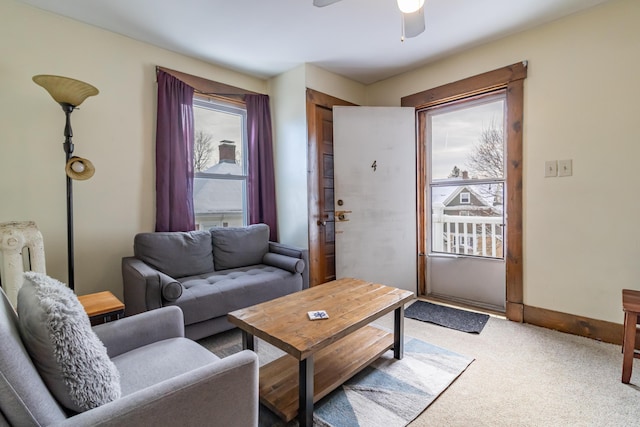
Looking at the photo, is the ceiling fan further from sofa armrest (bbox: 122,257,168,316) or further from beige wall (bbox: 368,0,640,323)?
sofa armrest (bbox: 122,257,168,316)

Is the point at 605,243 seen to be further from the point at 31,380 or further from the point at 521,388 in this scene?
the point at 31,380

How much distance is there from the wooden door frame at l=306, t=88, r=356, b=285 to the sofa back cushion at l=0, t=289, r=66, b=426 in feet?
8.38

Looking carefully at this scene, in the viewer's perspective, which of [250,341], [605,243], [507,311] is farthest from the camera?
[507,311]

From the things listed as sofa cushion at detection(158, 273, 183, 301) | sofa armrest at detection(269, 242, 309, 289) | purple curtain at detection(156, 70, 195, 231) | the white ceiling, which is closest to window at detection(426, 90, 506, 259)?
the white ceiling

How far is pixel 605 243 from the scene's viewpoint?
2.26 meters

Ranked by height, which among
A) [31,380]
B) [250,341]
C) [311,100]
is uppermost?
[311,100]

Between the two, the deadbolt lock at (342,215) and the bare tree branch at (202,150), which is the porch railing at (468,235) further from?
the bare tree branch at (202,150)

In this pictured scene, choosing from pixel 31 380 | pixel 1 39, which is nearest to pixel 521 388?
pixel 31 380

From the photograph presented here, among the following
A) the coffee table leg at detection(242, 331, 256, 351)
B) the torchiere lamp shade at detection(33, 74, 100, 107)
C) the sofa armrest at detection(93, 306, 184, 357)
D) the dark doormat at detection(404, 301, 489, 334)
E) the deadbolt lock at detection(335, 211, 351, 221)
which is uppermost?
the torchiere lamp shade at detection(33, 74, 100, 107)

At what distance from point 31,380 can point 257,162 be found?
9.34 ft

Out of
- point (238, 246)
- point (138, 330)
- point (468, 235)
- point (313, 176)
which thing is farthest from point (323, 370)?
point (468, 235)

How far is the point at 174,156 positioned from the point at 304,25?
5.38 feet

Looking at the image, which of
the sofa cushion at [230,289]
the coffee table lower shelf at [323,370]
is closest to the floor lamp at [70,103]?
the sofa cushion at [230,289]

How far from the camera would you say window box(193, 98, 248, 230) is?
3.17 metres
